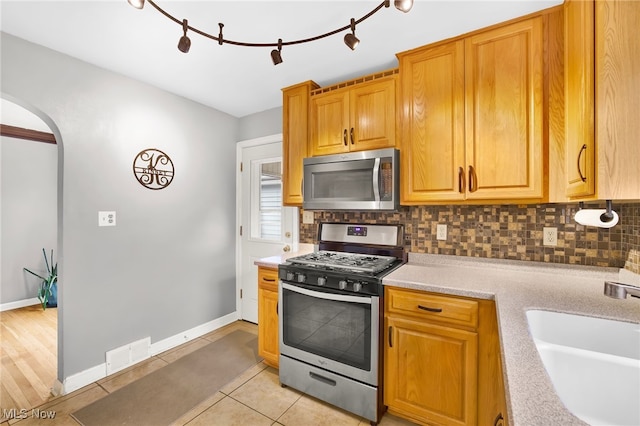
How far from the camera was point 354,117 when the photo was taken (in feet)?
7.26

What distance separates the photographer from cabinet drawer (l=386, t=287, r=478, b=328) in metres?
1.50

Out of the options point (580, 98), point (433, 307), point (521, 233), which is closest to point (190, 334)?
point (433, 307)

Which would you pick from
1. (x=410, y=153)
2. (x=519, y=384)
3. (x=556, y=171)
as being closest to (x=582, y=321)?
(x=519, y=384)

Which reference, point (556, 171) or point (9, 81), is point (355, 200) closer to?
point (556, 171)

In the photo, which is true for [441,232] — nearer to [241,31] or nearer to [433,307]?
[433,307]

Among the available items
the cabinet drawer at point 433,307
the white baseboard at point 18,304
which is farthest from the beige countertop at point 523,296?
the white baseboard at point 18,304

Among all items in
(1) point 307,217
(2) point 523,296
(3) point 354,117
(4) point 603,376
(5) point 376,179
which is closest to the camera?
(4) point 603,376

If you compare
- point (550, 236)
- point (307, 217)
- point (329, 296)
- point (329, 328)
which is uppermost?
point (307, 217)

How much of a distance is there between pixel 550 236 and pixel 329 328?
5.05ft

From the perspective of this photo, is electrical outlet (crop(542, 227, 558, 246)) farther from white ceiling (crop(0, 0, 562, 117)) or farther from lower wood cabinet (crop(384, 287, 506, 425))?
white ceiling (crop(0, 0, 562, 117))

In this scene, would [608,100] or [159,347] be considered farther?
[159,347]

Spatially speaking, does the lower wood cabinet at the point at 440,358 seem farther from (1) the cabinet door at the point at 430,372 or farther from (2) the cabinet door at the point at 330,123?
(2) the cabinet door at the point at 330,123

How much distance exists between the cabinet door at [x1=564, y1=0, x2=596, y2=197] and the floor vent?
3149 mm

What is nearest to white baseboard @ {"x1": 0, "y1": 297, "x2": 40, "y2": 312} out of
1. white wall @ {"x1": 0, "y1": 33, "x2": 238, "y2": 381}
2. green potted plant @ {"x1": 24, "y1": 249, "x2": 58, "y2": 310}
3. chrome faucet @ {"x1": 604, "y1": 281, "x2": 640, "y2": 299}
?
green potted plant @ {"x1": 24, "y1": 249, "x2": 58, "y2": 310}
